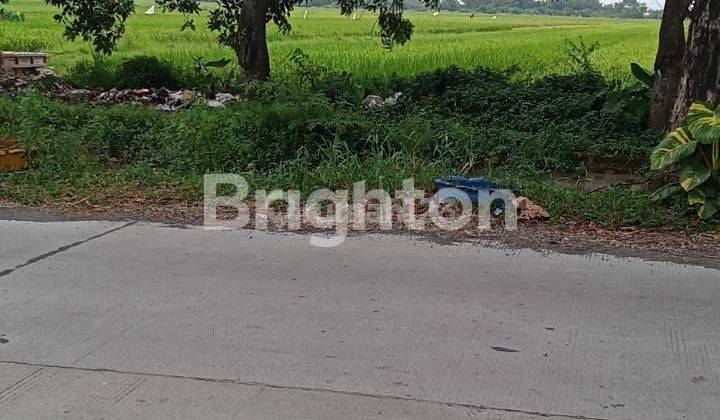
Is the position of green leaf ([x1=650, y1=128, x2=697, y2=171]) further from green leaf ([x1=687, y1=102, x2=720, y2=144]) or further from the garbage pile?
the garbage pile

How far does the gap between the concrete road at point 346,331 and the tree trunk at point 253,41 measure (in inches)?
279

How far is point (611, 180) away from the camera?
9469 millimetres

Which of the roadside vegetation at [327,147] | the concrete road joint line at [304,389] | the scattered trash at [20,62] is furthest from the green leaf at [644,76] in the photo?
the scattered trash at [20,62]

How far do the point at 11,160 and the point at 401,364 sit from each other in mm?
5974

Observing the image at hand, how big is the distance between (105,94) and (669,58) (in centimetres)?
900

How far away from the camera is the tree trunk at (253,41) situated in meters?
12.9

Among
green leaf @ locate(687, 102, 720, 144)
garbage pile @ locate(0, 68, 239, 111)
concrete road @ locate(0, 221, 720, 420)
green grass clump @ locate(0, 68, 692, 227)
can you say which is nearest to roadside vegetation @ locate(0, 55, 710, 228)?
green grass clump @ locate(0, 68, 692, 227)

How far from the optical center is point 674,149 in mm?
6879

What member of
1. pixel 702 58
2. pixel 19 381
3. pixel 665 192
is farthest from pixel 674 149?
pixel 19 381

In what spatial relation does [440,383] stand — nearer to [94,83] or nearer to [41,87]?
[41,87]

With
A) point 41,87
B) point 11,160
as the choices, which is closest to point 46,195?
point 11,160

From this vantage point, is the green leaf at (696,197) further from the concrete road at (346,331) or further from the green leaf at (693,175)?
the concrete road at (346,331)

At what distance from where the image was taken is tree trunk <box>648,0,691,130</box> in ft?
34.3

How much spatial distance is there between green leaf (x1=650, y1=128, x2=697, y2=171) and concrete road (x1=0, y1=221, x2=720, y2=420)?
4.73ft
